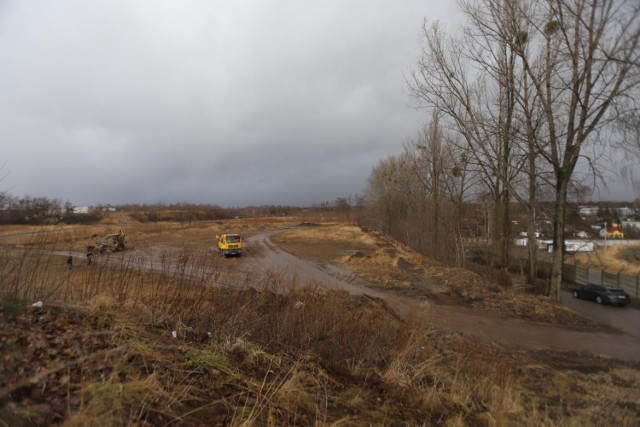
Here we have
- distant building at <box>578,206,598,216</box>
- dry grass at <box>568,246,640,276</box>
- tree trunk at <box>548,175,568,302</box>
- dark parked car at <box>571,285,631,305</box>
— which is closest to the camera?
tree trunk at <box>548,175,568,302</box>

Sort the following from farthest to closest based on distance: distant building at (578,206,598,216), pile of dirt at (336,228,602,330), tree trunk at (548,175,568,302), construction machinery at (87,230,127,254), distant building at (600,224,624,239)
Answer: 1. distant building at (600,224,624,239)
2. distant building at (578,206,598,216)
3. tree trunk at (548,175,568,302)
4. pile of dirt at (336,228,602,330)
5. construction machinery at (87,230,127,254)

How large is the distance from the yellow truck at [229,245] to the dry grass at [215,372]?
26.8 m

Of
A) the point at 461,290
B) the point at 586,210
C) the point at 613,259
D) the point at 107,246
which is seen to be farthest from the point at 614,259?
the point at 107,246

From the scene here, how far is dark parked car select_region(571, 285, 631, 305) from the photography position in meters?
29.9

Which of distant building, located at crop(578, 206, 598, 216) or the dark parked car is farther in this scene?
the dark parked car

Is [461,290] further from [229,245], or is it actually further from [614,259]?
[614,259]

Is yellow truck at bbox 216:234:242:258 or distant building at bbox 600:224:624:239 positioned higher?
yellow truck at bbox 216:234:242:258

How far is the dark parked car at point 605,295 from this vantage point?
2986 centimetres

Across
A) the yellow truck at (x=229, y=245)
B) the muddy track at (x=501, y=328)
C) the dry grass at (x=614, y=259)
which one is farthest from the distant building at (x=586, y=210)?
the yellow truck at (x=229, y=245)

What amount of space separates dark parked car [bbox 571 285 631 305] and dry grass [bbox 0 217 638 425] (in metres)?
27.6

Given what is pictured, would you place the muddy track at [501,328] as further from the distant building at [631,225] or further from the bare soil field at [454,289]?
the distant building at [631,225]

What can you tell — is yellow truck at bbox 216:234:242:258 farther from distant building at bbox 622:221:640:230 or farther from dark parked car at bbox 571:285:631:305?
distant building at bbox 622:221:640:230

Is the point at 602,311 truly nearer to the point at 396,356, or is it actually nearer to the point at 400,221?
the point at 396,356

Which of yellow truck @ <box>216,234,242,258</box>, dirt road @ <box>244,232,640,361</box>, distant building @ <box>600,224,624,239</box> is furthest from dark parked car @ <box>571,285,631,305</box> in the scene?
distant building @ <box>600,224,624,239</box>
